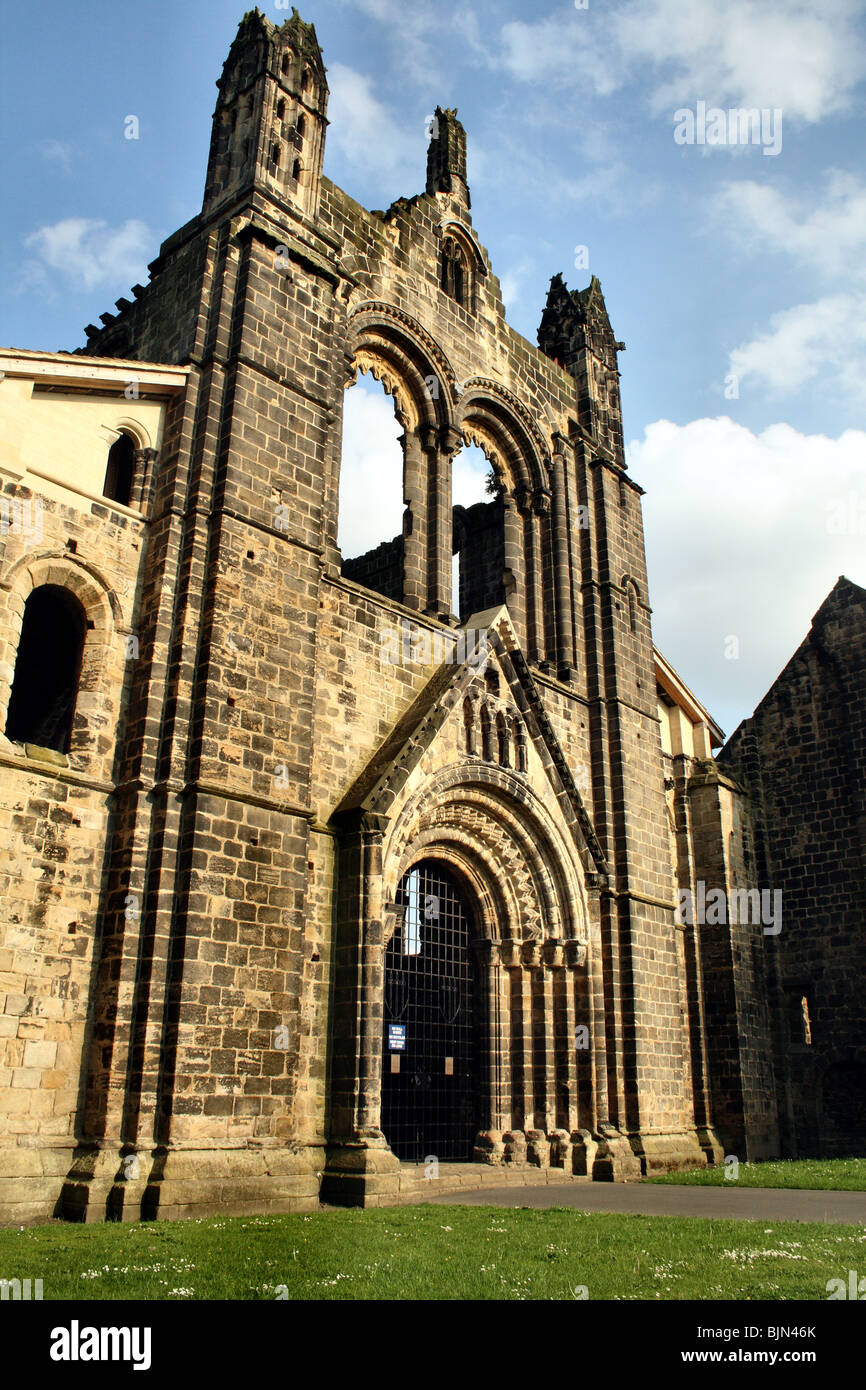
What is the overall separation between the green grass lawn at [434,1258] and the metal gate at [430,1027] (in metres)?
4.41

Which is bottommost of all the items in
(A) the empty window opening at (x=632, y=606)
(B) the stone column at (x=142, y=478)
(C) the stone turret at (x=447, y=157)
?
(B) the stone column at (x=142, y=478)

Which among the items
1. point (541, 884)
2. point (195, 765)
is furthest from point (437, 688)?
point (195, 765)

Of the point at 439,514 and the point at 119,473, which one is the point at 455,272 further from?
the point at 119,473

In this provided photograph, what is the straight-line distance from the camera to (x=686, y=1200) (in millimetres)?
13391

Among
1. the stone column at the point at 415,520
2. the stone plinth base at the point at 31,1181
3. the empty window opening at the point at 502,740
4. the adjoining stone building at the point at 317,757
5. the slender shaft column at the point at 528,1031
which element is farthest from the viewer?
the stone column at the point at 415,520

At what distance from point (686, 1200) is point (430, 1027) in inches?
167

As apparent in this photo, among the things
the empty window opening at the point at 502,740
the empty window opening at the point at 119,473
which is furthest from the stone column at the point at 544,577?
the empty window opening at the point at 119,473

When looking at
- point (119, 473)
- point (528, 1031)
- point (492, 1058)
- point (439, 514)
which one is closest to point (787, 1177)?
point (528, 1031)

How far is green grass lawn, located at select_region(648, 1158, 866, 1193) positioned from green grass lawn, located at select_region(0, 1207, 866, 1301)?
18.1ft

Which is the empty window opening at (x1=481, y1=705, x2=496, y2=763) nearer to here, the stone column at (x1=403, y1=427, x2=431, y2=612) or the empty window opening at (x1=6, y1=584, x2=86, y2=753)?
the stone column at (x1=403, y1=427, x2=431, y2=612)

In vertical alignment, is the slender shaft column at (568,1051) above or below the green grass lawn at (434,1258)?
above

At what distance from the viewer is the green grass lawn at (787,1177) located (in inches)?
598

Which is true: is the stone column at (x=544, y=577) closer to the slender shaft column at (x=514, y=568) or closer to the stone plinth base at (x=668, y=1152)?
the slender shaft column at (x=514, y=568)
